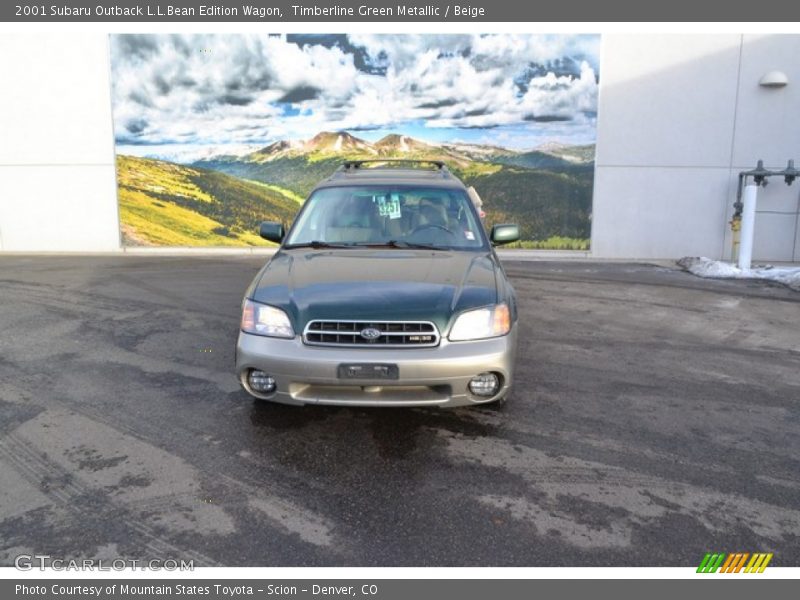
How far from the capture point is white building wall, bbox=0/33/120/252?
13.7 m

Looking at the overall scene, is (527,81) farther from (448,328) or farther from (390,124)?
(448,328)

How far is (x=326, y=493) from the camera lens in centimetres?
346

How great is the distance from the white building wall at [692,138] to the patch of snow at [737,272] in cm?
137

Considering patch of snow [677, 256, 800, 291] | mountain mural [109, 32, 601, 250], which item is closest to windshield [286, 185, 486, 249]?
patch of snow [677, 256, 800, 291]

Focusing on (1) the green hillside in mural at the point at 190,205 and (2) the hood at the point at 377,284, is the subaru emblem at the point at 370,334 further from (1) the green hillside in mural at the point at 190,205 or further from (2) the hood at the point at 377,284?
(1) the green hillside in mural at the point at 190,205

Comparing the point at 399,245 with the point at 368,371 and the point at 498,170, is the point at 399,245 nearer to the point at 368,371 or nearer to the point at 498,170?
the point at 368,371

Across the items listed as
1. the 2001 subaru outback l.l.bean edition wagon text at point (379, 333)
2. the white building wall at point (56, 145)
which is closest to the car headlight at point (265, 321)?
the 2001 subaru outback l.l.bean edition wagon text at point (379, 333)

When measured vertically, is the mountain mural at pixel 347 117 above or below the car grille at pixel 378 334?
above

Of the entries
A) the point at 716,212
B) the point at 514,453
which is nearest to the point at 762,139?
the point at 716,212

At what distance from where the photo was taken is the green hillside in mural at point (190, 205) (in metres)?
14.1

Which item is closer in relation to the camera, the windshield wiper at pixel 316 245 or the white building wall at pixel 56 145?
the windshield wiper at pixel 316 245

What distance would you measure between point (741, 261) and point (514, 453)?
9.75 m

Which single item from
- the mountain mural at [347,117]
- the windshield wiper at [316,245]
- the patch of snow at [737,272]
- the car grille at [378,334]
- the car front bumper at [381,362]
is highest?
the mountain mural at [347,117]

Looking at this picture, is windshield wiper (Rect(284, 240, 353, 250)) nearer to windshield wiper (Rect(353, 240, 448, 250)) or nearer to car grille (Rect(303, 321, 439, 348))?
windshield wiper (Rect(353, 240, 448, 250))
